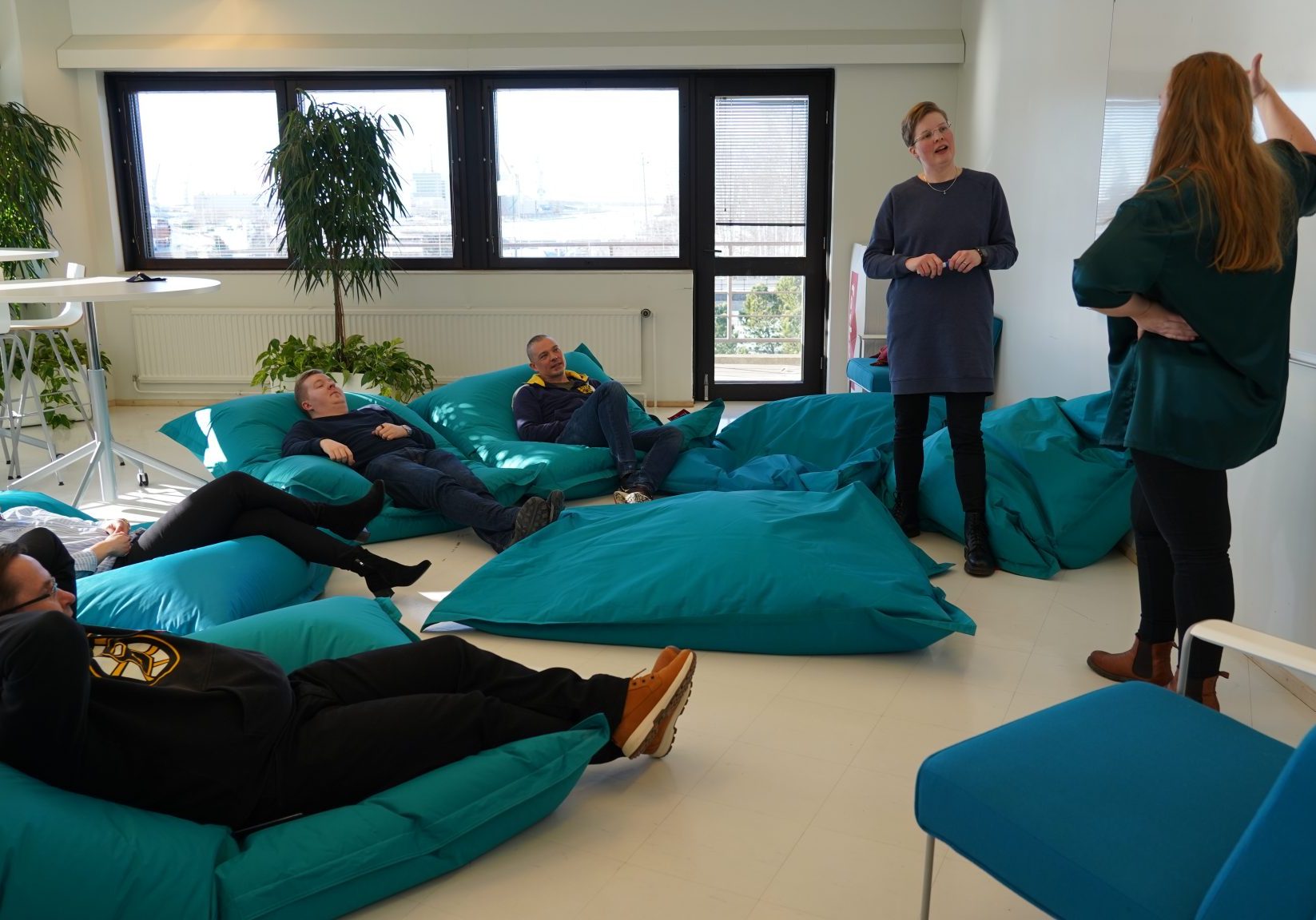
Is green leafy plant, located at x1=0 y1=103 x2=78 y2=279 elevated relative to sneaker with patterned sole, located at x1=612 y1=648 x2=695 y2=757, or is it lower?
elevated

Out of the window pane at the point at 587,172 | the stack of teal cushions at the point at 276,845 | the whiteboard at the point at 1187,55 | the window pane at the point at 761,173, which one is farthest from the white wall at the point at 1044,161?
the stack of teal cushions at the point at 276,845

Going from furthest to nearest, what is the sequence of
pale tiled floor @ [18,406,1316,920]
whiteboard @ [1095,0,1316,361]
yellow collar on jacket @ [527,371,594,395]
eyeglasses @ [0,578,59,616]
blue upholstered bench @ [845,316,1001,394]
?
blue upholstered bench @ [845,316,1001,394], yellow collar on jacket @ [527,371,594,395], whiteboard @ [1095,0,1316,361], pale tiled floor @ [18,406,1316,920], eyeglasses @ [0,578,59,616]

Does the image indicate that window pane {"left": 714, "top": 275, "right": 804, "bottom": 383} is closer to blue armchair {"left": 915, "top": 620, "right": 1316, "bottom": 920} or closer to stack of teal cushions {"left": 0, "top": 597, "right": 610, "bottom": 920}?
stack of teal cushions {"left": 0, "top": 597, "right": 610, "bottom": 920}

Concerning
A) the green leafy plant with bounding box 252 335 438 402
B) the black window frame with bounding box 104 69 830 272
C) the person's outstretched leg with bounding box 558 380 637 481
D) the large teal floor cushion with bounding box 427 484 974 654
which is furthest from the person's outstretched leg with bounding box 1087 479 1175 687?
the black window frame with bounding box 104 69 830 272

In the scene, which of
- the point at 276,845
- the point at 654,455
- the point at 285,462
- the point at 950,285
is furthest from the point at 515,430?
the point at 276,845

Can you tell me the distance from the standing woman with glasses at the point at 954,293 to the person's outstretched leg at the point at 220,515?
185 cm

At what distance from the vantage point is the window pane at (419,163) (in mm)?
6793

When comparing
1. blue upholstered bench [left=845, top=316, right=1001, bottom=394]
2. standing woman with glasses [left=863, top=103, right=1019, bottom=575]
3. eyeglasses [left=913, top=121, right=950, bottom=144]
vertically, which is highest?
eyeglasses [left=913, top=121, right=950, bottom=144]

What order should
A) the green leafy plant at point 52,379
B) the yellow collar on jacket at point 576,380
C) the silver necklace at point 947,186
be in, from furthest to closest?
the green leafy plant at point 52,379 < the yellow collar on jacket at point 576,380 < the silver necklace at point 947,186

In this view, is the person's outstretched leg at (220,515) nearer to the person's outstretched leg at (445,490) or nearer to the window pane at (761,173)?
the person's outstretched leg at (445,490)

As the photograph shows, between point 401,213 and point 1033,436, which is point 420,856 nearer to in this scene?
point 1033,436

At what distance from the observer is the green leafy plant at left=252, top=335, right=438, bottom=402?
20.6 feet

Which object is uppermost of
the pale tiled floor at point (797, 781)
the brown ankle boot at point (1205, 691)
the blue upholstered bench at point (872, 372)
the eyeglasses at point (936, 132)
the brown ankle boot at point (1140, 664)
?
the eyeglasses at point (936, 132)

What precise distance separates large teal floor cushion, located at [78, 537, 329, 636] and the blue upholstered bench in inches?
118
